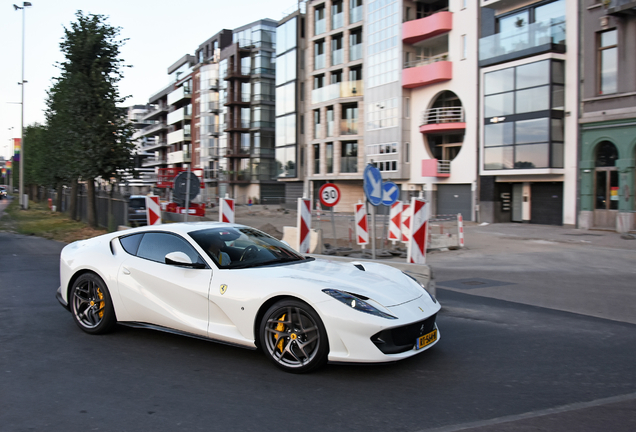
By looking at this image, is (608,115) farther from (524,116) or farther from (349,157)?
(349,157)

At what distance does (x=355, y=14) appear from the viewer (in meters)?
45.4

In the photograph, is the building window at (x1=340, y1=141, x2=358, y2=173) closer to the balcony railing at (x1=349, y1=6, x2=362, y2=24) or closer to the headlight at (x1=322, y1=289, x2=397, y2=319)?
the balcony railing at (x1=349, y1=6, x2=362, y2=24)

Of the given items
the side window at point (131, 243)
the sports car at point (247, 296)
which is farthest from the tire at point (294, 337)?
the side window at point (131, 243)

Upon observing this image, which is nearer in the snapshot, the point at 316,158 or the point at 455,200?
the point at 455,200

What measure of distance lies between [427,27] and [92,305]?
35.2m

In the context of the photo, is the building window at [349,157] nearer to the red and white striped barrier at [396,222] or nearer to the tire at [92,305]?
the red and white striped barrier at [396,222]

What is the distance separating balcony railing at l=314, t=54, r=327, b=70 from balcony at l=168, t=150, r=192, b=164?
39.7 meters

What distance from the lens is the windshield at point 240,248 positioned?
5633 mm

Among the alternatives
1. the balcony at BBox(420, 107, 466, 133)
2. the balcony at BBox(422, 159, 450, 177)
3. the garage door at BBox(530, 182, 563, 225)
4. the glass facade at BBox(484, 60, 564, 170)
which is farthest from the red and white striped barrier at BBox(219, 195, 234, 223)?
the balcony at BBox(422, 159, 450, 177)

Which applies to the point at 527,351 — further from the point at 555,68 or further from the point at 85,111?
the point at 555,68

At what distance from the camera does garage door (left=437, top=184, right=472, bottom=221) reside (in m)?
34.9

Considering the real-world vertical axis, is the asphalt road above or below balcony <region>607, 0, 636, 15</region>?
below

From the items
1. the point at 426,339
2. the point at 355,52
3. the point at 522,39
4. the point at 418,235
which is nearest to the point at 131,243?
the point at 426,339

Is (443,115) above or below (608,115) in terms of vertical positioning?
above
